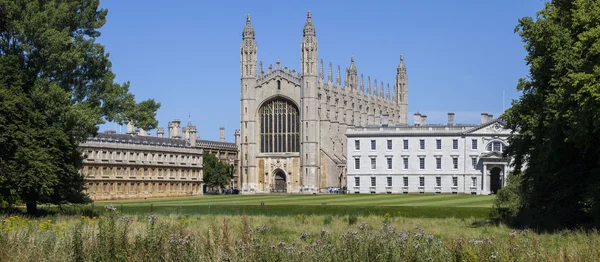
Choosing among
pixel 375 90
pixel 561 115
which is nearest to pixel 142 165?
pixel 375 90

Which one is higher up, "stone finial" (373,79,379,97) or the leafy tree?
"stone finial" (373,79,379,97)

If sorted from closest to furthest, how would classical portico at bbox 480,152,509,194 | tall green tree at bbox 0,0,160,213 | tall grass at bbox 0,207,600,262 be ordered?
tall grass at bbox 0,207,600,262 < tall green tree at bbox 0,0,160,213 < classical portico at bbox 480,152,509,194

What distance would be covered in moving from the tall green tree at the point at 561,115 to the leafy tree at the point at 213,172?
3317 inches

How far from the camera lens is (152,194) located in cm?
10000

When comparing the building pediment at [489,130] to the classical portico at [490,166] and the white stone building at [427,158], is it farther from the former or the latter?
the classical portico at [490,166]

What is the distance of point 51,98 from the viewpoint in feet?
108

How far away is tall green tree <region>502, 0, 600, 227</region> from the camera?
28.4 meters

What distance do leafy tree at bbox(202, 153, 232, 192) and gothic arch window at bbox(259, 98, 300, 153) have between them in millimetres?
7078

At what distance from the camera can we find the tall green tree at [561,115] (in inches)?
1119

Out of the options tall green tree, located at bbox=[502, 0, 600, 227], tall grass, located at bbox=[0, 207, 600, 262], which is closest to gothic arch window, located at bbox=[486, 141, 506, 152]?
tall green tree, located at bbox=[502, 0, 600, 227]

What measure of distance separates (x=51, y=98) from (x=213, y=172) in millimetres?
85116

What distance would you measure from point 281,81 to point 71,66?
81.3 m

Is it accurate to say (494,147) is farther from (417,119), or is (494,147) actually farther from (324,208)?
(324,208)

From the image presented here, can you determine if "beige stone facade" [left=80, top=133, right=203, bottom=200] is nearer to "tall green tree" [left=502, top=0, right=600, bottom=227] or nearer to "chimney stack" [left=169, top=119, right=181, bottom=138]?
"chimney stack" [left=169, top=119, right=181, bottom=138]
